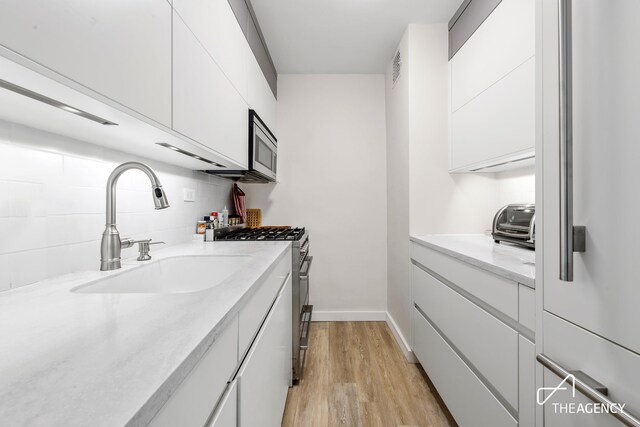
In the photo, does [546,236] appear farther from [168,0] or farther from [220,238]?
[220,238]

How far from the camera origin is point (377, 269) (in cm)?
300

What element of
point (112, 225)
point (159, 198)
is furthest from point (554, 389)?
point (112, 225)

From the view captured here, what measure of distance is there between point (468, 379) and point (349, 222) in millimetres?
1843

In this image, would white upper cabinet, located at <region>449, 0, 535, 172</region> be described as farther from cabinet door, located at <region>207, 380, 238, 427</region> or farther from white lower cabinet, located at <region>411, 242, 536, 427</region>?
cabinet door, located at <region>207, 380, 238, 427</region>

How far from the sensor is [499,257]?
129 cm

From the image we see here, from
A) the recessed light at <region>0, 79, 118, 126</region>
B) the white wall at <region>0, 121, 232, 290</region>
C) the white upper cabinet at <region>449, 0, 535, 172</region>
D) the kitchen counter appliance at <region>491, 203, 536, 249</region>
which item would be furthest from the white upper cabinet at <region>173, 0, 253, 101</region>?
the kitchen counter appliance at <region>491, 203, 536, 249</region>

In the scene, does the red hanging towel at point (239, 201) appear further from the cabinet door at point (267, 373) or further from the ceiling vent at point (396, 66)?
the ceiling vent at point (396, 66)

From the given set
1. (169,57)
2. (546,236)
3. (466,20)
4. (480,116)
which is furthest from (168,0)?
(466,20)

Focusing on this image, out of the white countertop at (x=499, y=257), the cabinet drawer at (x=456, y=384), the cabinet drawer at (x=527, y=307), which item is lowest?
the cabinet drawer at (x=456, y=384)

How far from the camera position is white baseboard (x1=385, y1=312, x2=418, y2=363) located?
2.17m

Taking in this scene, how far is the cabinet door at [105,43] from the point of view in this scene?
1.73 feet

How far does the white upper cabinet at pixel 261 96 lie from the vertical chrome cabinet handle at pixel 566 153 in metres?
1.70

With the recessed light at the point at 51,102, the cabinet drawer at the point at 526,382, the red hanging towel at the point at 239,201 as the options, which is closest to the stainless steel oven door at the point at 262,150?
the red hanging towel at the point at 239,201

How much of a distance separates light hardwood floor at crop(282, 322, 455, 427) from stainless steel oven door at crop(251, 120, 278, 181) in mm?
1475
